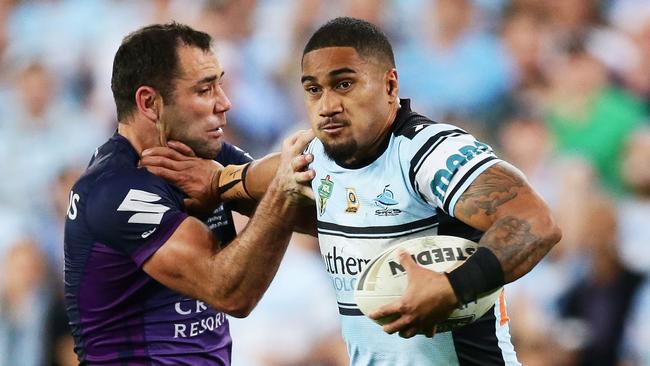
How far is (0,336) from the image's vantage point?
834cm

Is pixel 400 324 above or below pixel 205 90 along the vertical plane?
below

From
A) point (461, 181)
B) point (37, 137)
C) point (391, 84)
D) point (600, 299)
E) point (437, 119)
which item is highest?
point (391, 84)

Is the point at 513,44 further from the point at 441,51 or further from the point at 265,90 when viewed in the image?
the point at 265,90

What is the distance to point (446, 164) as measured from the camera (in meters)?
3.28

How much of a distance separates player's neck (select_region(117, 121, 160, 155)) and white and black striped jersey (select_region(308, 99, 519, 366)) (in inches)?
38.1

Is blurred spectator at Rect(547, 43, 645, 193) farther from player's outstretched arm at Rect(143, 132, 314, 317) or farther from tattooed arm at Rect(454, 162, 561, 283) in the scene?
tattooed arm at Rect(454, 162, 561, 283)

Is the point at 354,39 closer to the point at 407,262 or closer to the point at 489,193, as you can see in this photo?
the point at 489,193

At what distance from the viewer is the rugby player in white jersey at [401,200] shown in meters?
3.09

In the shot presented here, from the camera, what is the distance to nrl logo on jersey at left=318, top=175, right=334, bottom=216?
148 inches

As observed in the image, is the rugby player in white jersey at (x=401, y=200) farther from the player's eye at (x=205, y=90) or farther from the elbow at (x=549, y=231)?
the player's eye at (x=205, y=90)

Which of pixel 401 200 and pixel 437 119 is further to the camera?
pixel 437 119

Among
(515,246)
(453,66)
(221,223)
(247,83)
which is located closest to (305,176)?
(221,223)

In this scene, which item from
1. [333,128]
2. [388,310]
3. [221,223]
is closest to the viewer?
[388,310]

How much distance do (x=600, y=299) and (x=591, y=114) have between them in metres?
1.34
